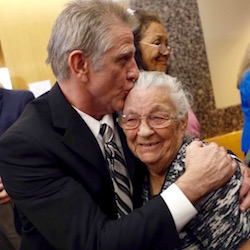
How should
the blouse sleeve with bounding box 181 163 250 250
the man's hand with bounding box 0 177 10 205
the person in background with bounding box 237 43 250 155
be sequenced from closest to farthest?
1. the blouse sleeve with bounding box 181 163 250 250
2. the man's hand with bounding box 0 177 10 205
3. the person in background with bounding box 237 43 250 155

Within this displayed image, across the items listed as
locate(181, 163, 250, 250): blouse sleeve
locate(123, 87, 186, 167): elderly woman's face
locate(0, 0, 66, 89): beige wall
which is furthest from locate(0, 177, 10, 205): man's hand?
locate(0, 0, 66, 89): beige wall

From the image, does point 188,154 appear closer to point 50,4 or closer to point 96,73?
point 96,73

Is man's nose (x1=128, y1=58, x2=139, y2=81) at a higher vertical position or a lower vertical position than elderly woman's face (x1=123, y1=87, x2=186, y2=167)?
higher

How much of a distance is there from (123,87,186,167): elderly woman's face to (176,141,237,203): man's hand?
121mm

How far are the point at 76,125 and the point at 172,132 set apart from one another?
33cm

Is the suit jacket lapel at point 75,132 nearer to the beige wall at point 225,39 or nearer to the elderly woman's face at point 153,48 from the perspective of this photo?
the elderly woman's face at point 153,48

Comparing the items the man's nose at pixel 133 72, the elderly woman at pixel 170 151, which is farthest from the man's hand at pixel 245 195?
the man's nose at pixel 133 72

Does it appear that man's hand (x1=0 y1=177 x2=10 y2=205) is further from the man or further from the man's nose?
the man's nose

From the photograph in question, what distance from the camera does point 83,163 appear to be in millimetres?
1225

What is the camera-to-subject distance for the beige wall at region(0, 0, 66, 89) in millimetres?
3072

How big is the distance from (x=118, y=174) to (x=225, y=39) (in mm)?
2800

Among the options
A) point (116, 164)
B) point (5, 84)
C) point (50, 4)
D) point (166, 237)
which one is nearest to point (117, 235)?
point (166, 237)

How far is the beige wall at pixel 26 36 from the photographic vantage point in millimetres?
3072

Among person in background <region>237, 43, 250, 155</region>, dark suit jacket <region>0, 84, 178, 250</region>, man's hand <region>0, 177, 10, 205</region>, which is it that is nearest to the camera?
dark suit jacket <region>0, 84, 178, 250</region>
